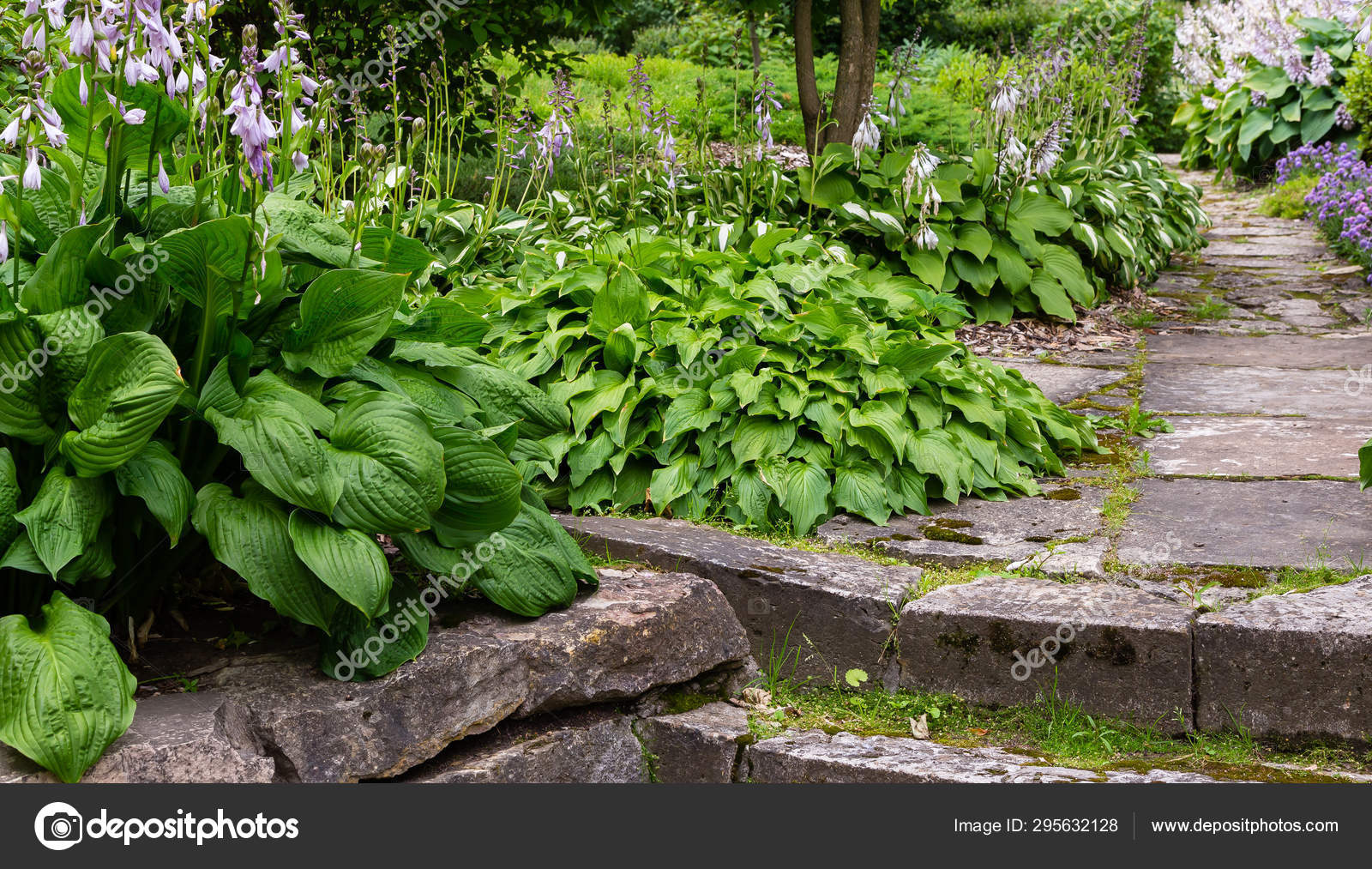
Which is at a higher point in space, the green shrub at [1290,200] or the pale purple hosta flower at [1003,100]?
the pale purple hosta flower at [1003,100]

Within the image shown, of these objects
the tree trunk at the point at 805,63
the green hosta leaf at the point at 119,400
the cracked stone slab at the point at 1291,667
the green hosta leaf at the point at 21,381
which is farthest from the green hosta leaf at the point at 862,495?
the tree trunk at the point at 805,63

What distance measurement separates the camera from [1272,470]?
4.05m

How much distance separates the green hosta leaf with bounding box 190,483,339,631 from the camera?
7.39ft

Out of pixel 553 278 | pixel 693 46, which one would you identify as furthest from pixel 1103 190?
pixel 693 46

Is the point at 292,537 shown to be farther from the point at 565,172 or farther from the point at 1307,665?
the point at 565,172

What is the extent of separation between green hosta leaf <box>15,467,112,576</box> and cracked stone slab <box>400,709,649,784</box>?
770mm

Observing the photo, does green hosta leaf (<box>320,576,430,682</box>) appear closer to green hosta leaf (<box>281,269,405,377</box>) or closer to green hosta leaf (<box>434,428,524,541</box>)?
green hosta leaf (<box>434,428,524,541</box>)

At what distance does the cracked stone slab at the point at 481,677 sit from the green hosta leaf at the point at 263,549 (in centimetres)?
19

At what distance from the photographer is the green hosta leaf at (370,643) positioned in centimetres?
243

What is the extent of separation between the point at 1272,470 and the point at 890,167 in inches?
116

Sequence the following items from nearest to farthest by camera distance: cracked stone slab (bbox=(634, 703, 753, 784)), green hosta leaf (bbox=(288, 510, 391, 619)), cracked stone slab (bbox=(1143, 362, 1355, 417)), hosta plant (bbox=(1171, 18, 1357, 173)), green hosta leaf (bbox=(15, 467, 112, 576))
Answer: green hosta leaf (bbox=(15, 467, 112, 576)) → green hosta leaf (bbox=(288, 510, 391, 619)) → cracked stone slab (bbox=(634, 703, 753, 784)) → cracked stone slab (bbox=(1143, 362, 1355, 417)) → hosta plant (bbox=(1171, 18, 1357, 173))

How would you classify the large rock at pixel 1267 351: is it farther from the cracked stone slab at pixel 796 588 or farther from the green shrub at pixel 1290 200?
the green shrub at pixel 1290 200

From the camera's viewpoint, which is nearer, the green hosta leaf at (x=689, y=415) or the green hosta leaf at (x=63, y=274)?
the green hosta leaf at (x=63, y=274)
